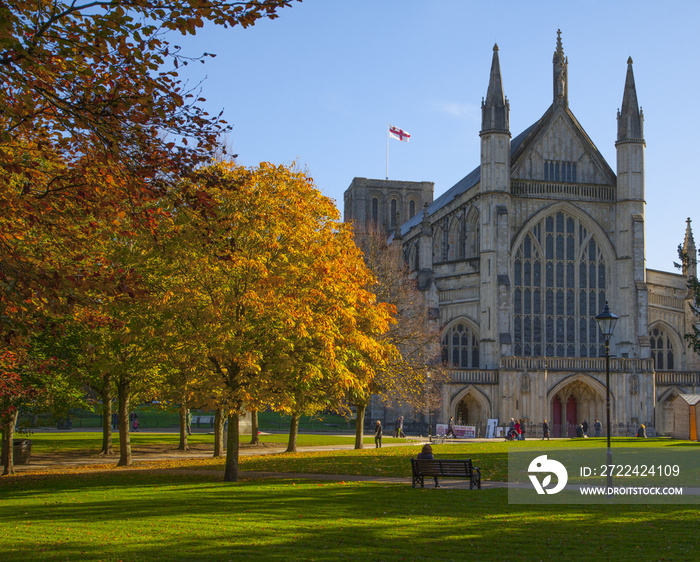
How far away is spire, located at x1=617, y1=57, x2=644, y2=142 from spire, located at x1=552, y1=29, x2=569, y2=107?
3936 millimetres

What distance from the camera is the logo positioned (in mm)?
16984

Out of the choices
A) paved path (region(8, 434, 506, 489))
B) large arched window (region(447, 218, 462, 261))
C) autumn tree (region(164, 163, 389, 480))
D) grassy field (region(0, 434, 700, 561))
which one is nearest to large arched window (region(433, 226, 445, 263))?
large arched window (region(447, 218, 462, 261))

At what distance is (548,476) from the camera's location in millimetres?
18828

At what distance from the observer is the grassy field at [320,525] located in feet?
34.3

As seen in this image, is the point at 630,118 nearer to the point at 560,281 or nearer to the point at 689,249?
the point at 689,249

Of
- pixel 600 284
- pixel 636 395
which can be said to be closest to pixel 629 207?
pixel 600 284

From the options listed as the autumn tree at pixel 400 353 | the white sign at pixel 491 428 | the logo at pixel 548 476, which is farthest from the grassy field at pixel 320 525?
the white sign at pixel 491 428

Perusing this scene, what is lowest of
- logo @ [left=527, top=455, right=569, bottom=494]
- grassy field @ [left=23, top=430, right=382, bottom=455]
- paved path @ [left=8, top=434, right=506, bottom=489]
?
grassy field @ [left=23, top=430, right=382, bottom=455]

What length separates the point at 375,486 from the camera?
1795 cm

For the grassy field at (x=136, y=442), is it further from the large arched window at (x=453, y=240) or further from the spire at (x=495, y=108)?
the spire at (x=495, y=108)

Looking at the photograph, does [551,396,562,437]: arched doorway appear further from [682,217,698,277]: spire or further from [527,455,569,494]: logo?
[527,455,569,494]: logo

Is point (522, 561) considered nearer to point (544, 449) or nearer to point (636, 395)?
point (544, 449)

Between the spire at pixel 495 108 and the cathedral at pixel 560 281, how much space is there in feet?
0.23

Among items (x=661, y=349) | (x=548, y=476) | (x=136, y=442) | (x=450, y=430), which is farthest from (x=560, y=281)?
(x=548, y=476)
